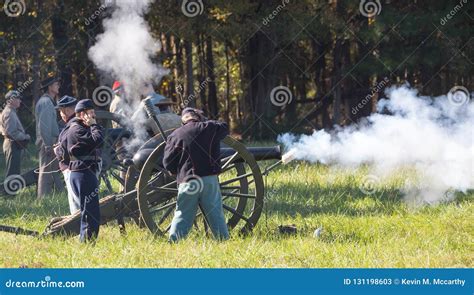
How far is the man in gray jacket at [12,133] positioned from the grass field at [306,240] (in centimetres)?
155

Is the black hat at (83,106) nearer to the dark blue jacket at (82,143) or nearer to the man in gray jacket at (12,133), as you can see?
the dark blue jacket at (82,143)

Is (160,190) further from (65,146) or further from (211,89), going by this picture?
(211,89)

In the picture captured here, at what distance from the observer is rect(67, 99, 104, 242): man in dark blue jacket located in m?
8.73

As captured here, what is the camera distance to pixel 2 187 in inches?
509

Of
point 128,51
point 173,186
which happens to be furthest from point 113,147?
point 173,186

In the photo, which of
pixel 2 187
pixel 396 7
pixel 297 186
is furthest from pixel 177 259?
pixel 396 7

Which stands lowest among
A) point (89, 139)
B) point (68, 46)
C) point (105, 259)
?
point (105, 259)

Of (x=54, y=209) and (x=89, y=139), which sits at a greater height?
(x=89, y=139)

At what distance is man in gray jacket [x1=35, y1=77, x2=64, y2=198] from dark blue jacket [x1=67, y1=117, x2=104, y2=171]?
3150 millimetres

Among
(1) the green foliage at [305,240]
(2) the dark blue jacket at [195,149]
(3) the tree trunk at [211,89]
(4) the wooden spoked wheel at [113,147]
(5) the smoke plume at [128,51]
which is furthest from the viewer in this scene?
(3) the tree trunk at [211,89]

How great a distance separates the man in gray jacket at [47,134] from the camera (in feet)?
40.1

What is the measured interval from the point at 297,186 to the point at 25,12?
13255 millimetres

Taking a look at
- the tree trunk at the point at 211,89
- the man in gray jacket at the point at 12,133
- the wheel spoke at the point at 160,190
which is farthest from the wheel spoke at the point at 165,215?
the tree trunk at the point at 211,89

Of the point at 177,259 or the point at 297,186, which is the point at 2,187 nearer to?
the point at 297,186
